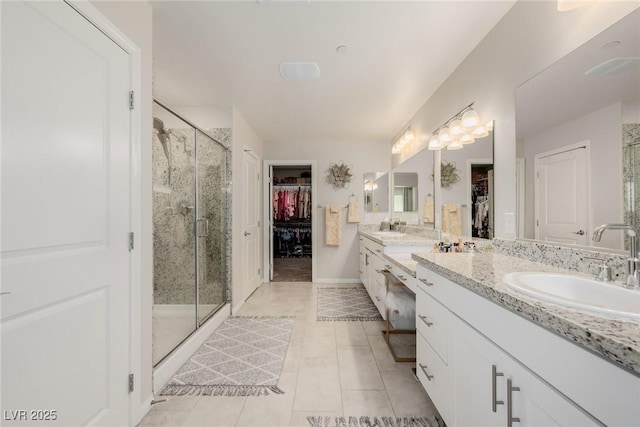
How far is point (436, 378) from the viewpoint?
135 cm

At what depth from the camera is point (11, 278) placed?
34.8 inches

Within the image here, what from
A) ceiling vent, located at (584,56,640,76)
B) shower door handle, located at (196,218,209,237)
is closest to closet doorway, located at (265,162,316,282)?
shower door handle, located at (196,218,209,237)

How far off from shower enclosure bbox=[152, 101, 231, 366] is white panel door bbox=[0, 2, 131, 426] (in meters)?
0.65

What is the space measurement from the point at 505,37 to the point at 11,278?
2669 mm

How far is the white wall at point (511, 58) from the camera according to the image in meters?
1.18

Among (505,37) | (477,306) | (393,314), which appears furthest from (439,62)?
(393,314)

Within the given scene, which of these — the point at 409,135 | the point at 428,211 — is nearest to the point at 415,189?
the point at 428,211

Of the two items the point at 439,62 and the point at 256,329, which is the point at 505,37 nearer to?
the point at 439,62

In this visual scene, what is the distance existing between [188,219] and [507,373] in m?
2.57

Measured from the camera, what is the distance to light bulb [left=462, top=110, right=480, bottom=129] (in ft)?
6.37

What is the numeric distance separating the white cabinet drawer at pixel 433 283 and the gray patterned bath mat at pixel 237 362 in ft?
3.72

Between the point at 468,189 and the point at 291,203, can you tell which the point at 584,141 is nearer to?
the point at 468,189

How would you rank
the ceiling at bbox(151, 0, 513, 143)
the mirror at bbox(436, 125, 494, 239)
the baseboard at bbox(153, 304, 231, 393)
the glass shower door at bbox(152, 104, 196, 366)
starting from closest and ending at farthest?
the ceiling at bbox(151, 0, 513, 143) → the baseboard at bbox(153, 304, 231, 393) → the mirror at bbox(436, 125, 494, 239) → the glass shower door at bbox(152, 104, 196, 366)

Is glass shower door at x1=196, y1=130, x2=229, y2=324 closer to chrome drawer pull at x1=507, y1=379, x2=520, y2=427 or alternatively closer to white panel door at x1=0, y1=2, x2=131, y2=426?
white panel door at x1=0, y1=2, x2=131, y2=426
